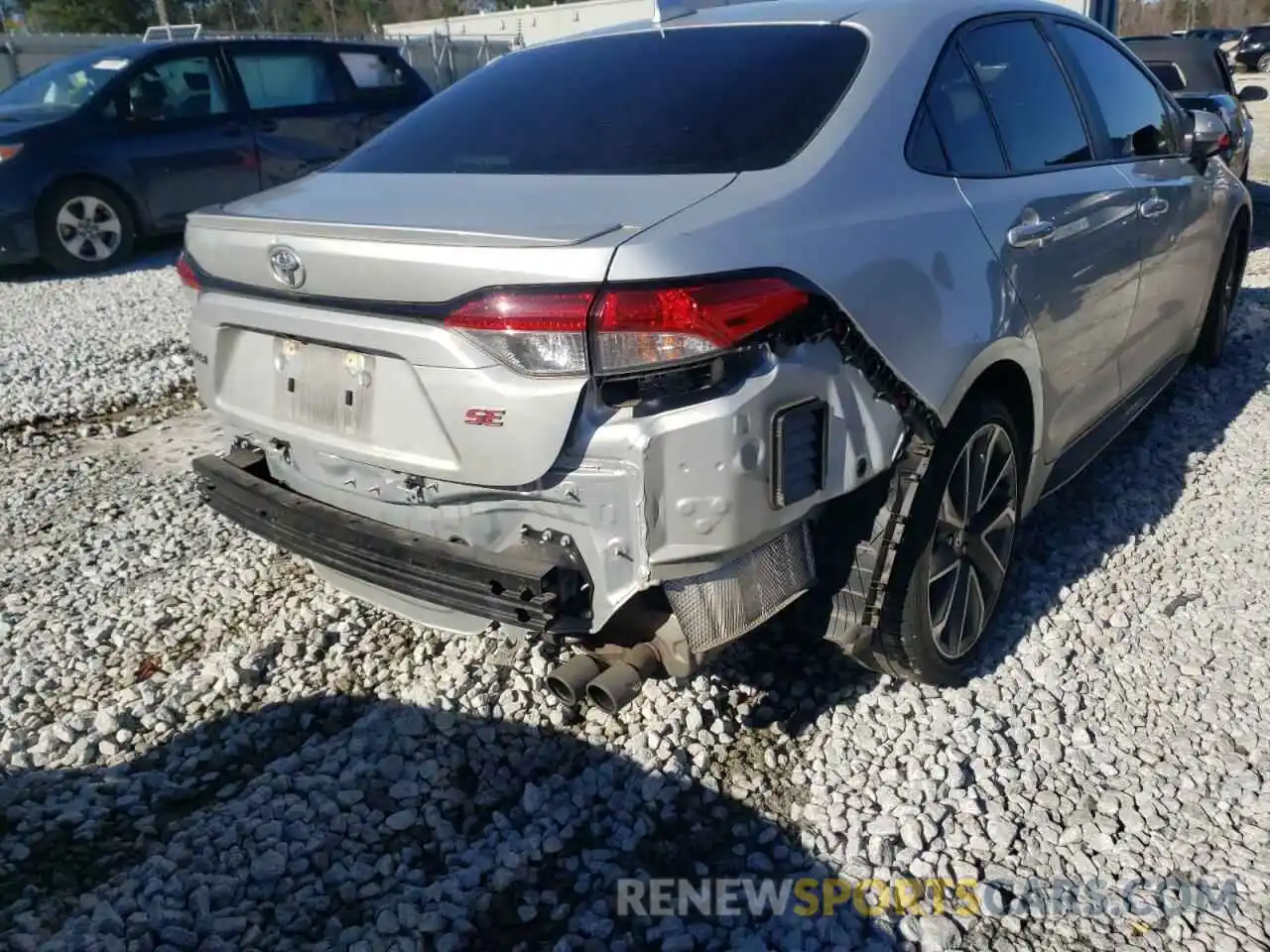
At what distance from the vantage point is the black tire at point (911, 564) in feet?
8.14

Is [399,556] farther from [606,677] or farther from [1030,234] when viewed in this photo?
[1030,234]

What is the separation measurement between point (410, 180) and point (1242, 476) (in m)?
3.46

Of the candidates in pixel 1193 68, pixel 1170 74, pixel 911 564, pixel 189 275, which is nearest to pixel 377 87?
pixel 1170 74

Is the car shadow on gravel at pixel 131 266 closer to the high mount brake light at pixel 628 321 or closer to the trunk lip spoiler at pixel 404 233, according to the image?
the trunk lip spoiler at pixel 404 233

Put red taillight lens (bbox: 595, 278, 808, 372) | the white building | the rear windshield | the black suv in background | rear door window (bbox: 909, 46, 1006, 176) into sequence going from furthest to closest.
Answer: the white building, the black suv in background, rear door window (bbox: 909, 46, 1006, 176), the rear windshield, red taillight lens (bbox: 595, 278, 808, 372)

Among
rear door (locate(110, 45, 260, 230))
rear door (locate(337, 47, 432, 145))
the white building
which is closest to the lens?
rear door (locate(110, 45, 260, 230))

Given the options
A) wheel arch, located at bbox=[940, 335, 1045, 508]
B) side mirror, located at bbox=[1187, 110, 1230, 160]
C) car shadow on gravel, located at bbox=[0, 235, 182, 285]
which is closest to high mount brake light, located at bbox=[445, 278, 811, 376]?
wheel arch, located at bbox=[940, 335, 1045, 508]

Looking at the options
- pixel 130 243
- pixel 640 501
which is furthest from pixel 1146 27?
pixel 640 501

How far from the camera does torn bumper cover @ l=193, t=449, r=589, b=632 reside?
2.17m

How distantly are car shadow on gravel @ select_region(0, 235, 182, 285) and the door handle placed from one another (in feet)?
25.8

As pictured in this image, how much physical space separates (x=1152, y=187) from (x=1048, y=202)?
1.05 m

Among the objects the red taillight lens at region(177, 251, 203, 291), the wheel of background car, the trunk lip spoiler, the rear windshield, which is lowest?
the wheel of background car

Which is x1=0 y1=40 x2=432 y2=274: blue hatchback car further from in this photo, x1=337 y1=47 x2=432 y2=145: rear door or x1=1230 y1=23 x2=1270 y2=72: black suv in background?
x1=1230 y1=23 x2=1270 y2=72: black suv in background

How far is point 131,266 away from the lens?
9055 mm
